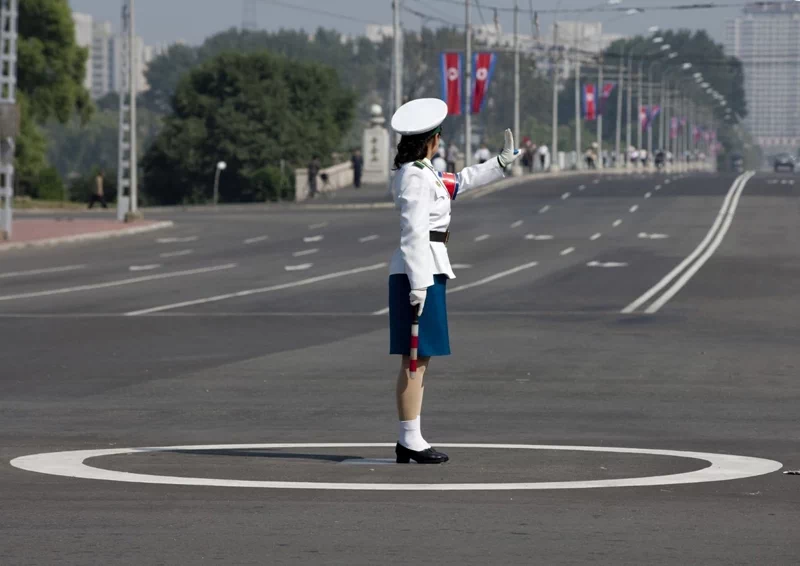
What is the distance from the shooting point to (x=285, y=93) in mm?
107375

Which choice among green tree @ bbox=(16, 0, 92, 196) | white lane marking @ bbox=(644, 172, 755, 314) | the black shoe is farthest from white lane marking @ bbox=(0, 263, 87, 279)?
green tree @ bbox=(16, 0, 92, 196)

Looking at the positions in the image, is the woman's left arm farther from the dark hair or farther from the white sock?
the white sock

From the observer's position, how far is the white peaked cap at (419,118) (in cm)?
993

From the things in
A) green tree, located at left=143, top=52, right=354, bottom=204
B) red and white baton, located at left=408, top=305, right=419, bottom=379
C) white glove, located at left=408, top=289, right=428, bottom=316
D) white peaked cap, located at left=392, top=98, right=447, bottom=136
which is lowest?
red and white baton, located at left=408, top=305, right=419, bottom=379

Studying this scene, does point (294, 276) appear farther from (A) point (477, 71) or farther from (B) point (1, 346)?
(A) point (477, 71)

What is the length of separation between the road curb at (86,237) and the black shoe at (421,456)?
34.0 metres

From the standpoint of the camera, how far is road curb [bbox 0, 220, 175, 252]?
43481 mm

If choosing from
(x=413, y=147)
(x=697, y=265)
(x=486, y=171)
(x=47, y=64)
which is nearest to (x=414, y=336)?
(x=413, y=147)

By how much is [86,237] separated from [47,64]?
3744 centimetres

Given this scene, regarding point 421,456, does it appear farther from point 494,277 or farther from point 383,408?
point 494,277

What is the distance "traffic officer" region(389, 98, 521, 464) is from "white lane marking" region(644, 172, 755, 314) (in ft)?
50.1

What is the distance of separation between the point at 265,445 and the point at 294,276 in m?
22.9

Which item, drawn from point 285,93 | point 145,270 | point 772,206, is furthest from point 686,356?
point 285,93

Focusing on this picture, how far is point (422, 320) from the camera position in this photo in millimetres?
9961
